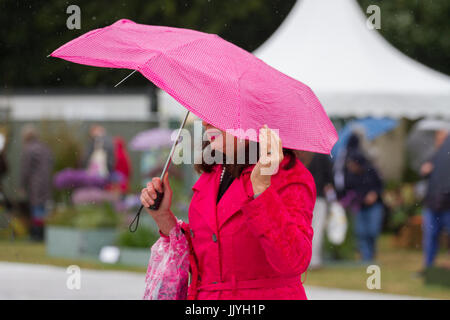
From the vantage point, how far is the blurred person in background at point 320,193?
38.1ft

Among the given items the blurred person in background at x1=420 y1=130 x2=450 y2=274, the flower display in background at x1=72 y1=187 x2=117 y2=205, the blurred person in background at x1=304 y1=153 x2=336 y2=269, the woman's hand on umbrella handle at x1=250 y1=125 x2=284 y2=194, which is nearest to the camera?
the woman's hand on umbrella handle at x1=250 y1=125 x2=284 y2=194

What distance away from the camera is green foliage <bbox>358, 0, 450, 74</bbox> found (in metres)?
27.0

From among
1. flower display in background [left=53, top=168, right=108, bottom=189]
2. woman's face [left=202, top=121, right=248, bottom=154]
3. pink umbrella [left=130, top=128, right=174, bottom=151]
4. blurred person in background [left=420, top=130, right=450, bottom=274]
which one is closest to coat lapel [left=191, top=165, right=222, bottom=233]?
woman's face [left=202, top=121, right=248, bottom=154]

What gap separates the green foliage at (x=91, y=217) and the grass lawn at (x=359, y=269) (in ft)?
1.74

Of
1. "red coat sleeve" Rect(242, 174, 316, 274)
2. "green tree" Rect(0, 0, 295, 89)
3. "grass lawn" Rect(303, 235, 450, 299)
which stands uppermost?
"green tree" Rect(0, 0, 295, 89)

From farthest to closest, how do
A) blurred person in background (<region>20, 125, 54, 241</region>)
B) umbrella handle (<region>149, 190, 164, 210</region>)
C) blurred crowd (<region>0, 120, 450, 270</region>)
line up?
blurred person in background (<region>20, 125, 54, 241</region>)
blurred crowd (<region>0, 120, 450, 270</region>)
umbrella handle (<region>149, 190, 164, 210</region>)

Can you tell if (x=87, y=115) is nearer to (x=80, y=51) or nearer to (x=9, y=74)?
(x=9, y=74)

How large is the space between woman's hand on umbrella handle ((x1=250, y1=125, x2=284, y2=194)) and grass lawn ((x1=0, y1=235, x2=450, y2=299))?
6.83m

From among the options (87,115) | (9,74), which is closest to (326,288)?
(87,115)

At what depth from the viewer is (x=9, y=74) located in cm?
2558

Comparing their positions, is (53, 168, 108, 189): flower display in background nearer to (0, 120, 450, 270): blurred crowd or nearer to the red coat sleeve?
(0, 120, 450, 270): blurred crowd

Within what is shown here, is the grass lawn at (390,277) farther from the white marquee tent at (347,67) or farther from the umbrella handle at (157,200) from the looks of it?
the umbrella handle at (157,200)

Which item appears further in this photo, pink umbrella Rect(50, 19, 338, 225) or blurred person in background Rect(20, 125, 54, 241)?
Result: blurred person in background Rect(20, 125, 54, 241)

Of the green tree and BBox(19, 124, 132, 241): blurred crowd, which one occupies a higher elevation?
the green tree
